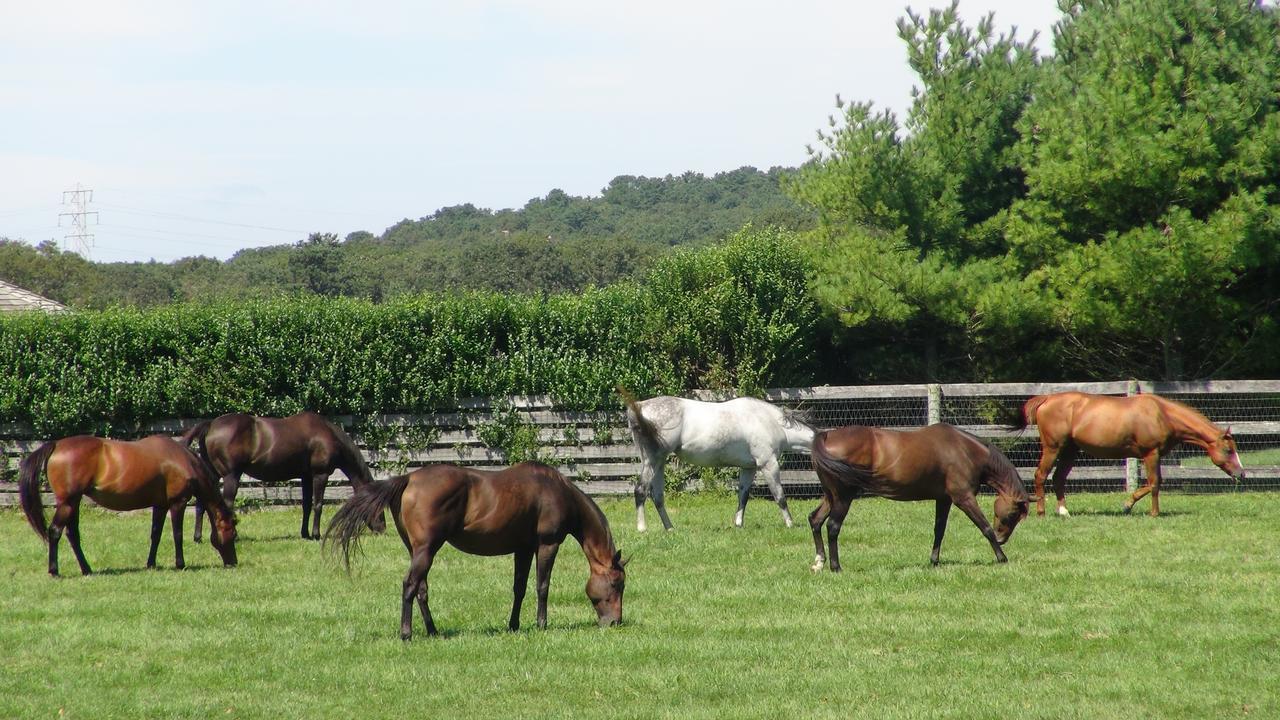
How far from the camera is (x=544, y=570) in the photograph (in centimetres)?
957

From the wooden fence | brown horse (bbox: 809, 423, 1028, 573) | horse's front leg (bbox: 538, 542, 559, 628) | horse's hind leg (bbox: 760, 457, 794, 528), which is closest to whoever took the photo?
horse's front leg (bbox: 538, 542, 559, 628)

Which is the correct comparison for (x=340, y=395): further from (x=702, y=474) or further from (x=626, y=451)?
(x=702, y=474)

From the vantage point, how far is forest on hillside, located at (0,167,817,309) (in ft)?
221

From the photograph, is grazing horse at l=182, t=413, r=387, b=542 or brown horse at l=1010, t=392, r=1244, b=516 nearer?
brown horse at l=1010, t=392, r=1244, b=516

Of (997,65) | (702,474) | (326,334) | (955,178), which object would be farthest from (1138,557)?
(326,334)

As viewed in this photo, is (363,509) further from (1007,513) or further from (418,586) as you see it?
(1007,513)

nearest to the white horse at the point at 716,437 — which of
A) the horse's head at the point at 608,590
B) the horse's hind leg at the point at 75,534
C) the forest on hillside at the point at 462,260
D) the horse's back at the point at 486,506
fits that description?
the horse's head at the point at 608,590

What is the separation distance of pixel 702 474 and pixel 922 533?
212 inches

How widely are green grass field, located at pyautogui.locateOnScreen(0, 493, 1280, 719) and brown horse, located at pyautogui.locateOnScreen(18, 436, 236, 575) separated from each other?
2.18 ft

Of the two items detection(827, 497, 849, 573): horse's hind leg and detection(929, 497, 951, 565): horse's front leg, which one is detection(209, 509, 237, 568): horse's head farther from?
detection(929, 497, 951, 565): horse's front leg

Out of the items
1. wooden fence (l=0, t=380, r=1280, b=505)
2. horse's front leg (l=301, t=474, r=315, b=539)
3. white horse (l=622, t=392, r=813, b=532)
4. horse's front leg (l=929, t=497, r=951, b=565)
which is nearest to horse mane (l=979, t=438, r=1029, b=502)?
horse's front leg (l=929, t=497, r=951, b=565)

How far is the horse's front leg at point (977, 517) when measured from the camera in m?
12.1

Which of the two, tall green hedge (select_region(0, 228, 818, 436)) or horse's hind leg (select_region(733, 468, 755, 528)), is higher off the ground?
tall green hedge (select_region(0, 228, 818, 436))

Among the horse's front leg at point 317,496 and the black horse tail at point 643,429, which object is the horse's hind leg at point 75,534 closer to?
the horse's front leg at point 317,496
